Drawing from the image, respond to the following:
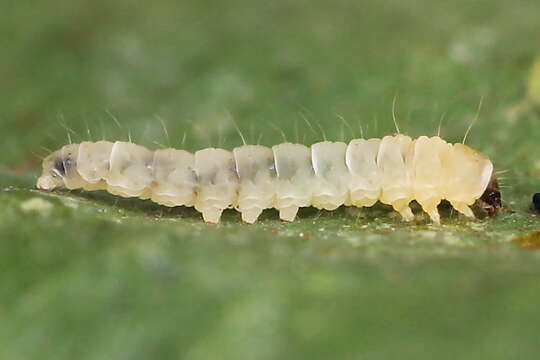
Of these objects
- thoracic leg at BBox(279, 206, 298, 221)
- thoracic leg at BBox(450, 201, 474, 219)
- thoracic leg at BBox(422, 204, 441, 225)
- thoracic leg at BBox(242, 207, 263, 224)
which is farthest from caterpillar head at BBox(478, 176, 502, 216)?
thoracic leg at BBox(242, 207, 263, 224)

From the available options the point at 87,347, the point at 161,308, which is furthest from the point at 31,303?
the point at 161,308

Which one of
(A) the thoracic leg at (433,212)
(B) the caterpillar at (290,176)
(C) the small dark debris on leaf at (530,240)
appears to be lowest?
Result: (C) the small dark debris on leaf at (530,240)

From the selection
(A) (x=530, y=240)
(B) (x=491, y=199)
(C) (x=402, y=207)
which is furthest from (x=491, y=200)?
(A) (x=530, y=240)

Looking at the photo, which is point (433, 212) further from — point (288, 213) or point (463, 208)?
point (288, 213)

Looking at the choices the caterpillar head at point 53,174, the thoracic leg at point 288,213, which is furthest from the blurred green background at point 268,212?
the caterpillar head at point 53,174

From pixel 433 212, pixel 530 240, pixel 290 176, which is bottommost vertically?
pixel 530 240

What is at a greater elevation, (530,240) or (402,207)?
(402,207)

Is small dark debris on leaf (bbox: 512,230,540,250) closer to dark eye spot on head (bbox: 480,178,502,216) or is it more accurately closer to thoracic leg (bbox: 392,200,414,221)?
dark eye spot on head (bbox: 480,178,502,216)

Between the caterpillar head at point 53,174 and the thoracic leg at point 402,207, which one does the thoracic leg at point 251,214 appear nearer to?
the thoracic leg at point 402,207
